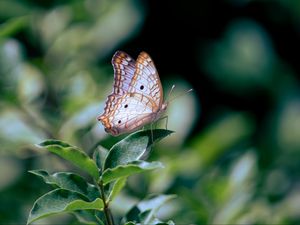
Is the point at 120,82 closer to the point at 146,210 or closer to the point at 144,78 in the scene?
the point at 144,78

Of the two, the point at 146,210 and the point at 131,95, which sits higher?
the point at 131,95

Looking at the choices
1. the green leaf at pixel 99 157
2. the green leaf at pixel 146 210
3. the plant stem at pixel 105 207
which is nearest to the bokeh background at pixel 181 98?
the green leaf at pixel 146 210

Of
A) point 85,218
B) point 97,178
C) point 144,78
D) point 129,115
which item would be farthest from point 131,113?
point 97,178

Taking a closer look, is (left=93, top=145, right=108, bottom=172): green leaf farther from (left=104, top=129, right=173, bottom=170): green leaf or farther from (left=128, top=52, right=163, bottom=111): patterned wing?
(left=128, top=52, right=163, bottom=111): patterned wing

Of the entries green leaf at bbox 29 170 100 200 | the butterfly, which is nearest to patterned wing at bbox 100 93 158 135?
the butterfly

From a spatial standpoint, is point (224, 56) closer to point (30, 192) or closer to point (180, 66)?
point (180, 66)

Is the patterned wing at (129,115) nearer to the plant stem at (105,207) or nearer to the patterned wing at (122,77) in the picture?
the patterned wing at (122,77)

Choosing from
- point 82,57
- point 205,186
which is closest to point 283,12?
point 82,57
